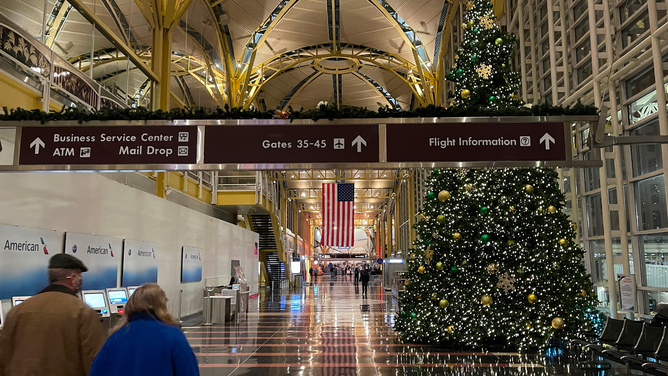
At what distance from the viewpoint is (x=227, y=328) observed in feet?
41.8

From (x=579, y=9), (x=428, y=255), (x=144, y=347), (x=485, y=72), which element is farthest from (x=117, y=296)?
(x=579, y=9)

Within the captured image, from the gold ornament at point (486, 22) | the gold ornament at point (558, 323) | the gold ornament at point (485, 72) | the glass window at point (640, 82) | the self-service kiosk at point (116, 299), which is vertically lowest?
the gold ornament at point (558, 323)

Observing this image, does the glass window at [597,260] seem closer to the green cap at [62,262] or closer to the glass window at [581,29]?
the glass window at [581,29]

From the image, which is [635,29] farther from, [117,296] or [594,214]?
[117,296]

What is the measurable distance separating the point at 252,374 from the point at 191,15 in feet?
58.3

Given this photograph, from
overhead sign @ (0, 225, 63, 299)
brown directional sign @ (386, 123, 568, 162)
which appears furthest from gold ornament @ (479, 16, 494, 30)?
overhead sign @ (0, 225, 63, 299)

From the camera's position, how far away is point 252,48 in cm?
2641

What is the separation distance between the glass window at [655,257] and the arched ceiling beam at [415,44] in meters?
18.0

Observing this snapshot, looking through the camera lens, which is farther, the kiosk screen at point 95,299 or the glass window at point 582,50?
the glass window at point 582,50

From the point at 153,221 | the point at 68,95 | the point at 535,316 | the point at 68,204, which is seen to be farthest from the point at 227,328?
the point at 535,316

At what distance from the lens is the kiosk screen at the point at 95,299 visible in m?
7.41

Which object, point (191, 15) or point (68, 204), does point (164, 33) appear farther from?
point (68, 204)

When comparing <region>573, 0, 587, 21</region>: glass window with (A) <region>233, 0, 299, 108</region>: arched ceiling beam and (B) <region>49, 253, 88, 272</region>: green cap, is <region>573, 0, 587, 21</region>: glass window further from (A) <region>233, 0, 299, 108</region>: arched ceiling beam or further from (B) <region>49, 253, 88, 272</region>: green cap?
(A) <region>233, 0, 299, 108</region>: arched ceiling beam

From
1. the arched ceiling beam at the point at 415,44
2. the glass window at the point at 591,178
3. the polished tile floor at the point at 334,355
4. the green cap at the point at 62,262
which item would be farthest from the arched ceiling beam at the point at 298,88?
the green cap at the point at 62,262
